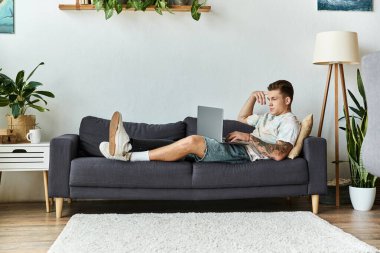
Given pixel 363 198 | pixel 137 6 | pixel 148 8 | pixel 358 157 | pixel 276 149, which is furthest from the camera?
pixel 148 8

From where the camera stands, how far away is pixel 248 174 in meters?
3.33

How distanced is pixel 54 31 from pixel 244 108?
71.5 inches

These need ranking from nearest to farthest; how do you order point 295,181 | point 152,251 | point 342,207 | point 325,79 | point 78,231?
point 152,251
point 78,231
point 295,181
point 342,207
point 325,79

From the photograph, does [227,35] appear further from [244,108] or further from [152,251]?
[152,251]

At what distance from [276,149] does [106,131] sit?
1.37m

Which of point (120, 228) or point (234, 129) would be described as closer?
point (120, 228)

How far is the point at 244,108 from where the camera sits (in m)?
3.88

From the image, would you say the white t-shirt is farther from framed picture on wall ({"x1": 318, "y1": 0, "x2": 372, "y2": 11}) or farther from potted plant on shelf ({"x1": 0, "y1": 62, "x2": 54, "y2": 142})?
potted plant on shelf ({"x1": 0, "y1": 62, "x2": 54, "y2": 142})

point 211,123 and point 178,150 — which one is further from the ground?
point 211,123

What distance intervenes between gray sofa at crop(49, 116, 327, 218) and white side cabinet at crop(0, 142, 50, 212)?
0.29 meters

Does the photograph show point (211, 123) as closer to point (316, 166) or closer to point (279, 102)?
point (279, 102)

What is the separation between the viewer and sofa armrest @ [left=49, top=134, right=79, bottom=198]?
10.8ft

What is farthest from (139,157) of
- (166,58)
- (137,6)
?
(137,6)

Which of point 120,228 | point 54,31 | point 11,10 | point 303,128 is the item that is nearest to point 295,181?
point 303,128
